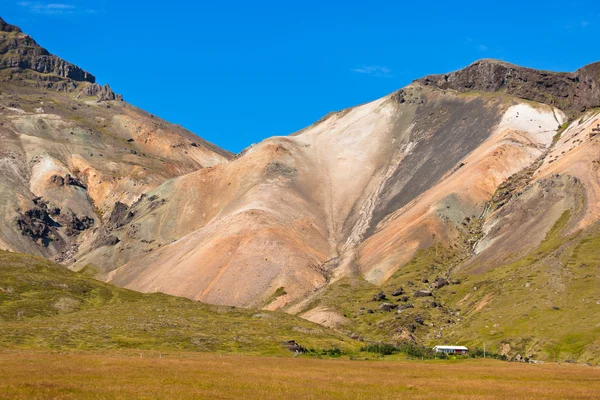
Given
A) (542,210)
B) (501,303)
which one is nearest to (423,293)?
(501,303)

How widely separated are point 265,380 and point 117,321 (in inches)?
2894

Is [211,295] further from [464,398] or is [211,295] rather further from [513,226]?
[464,398]

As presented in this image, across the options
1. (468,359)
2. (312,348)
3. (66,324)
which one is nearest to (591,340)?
(468,359)

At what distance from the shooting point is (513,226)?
609ft

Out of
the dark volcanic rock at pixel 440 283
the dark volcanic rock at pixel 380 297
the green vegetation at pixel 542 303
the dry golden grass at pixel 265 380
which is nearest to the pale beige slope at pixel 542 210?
the green vegetation at pixel 542 303

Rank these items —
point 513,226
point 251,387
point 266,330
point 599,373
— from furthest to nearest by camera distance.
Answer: point 513,226 → point 266,330 → point 599,373 → point 251,387

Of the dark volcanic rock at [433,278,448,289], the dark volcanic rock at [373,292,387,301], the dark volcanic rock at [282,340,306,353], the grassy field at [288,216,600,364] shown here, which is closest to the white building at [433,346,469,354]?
the grassy field at [288,216,600,364]

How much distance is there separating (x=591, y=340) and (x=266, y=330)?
53.9 m

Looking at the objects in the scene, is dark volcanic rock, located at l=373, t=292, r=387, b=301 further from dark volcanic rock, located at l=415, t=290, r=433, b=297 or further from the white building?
the white building

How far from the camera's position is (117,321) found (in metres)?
136

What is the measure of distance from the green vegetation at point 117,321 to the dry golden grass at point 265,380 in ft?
91.8

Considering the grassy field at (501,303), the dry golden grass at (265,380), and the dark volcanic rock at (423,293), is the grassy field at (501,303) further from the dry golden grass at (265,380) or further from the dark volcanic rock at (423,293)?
the dry golden grass at (265,380)

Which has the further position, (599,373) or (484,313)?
(484,313)

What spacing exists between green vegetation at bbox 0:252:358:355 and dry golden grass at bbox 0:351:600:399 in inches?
1102
